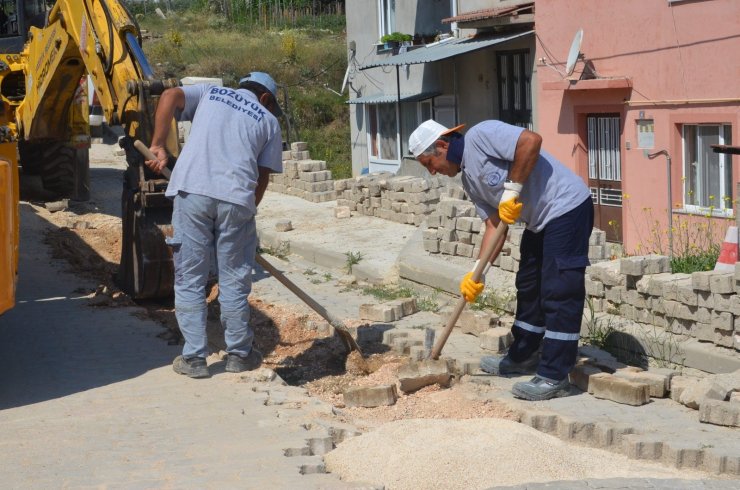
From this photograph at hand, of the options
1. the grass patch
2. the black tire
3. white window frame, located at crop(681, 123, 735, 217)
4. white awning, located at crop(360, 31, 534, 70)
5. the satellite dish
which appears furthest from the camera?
white awning, located at crop(360, 31, 534, 70)

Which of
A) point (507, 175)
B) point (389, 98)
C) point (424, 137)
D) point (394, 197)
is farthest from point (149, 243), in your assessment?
point (389, 98)

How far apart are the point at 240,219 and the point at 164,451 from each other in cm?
190

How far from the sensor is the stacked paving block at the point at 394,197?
49.0ft

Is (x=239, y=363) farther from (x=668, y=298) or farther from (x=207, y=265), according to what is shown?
(x=668, y=298)

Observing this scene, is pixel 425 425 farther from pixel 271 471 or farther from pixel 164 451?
pixel 164 451

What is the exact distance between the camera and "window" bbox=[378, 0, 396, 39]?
22719 millimetres

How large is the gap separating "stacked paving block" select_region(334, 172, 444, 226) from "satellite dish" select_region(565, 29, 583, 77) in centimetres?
247

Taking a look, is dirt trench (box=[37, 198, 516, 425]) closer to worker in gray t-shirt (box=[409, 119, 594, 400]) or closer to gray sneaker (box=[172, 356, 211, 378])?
worker in gray t-shirt (box=[409, 119, 594, 400])

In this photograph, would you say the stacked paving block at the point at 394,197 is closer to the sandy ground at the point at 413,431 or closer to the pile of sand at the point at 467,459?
the sandy ground at the point at 413,431

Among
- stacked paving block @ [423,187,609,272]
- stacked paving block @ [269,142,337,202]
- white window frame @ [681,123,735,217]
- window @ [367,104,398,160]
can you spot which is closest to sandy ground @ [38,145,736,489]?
stacked paving block @ [423,187,609,272]

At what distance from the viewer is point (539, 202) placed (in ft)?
21.8

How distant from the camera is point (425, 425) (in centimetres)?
554

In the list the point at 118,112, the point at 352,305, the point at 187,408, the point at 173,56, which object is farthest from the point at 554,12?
the point at 173,56

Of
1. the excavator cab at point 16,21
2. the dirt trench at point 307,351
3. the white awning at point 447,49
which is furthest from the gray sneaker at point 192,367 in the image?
the white awning at point 447,49
